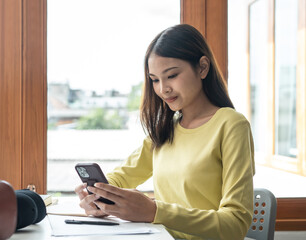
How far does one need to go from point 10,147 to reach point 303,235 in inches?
62.4

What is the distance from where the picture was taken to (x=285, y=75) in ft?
7.97

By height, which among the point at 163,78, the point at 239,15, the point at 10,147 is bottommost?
the point at 10,147

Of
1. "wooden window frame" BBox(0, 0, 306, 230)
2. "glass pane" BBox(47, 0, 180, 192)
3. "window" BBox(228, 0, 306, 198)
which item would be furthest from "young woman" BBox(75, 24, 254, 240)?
"window" BBox(228, 0, 306, 198)

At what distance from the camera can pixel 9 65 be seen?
2.14 metres

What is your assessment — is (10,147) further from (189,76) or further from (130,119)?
(189,76)

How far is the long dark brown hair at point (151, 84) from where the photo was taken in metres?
1.47

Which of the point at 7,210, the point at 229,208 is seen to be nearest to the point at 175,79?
the point at 229,208

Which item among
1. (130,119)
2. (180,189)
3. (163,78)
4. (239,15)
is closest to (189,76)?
(163,78)

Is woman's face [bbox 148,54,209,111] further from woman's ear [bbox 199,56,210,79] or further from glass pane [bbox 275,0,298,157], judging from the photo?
glass pane [bbox 275,0,298,157]

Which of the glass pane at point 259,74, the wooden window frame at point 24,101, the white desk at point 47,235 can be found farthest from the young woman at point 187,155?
the glass pane at point 259,74

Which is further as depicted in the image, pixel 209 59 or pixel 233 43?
pixel 233 43

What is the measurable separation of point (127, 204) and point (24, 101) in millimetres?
1200

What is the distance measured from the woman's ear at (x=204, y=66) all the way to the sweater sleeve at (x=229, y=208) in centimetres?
25

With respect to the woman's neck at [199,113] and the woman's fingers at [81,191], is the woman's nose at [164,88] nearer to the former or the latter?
the woman's neck at [199,113]
